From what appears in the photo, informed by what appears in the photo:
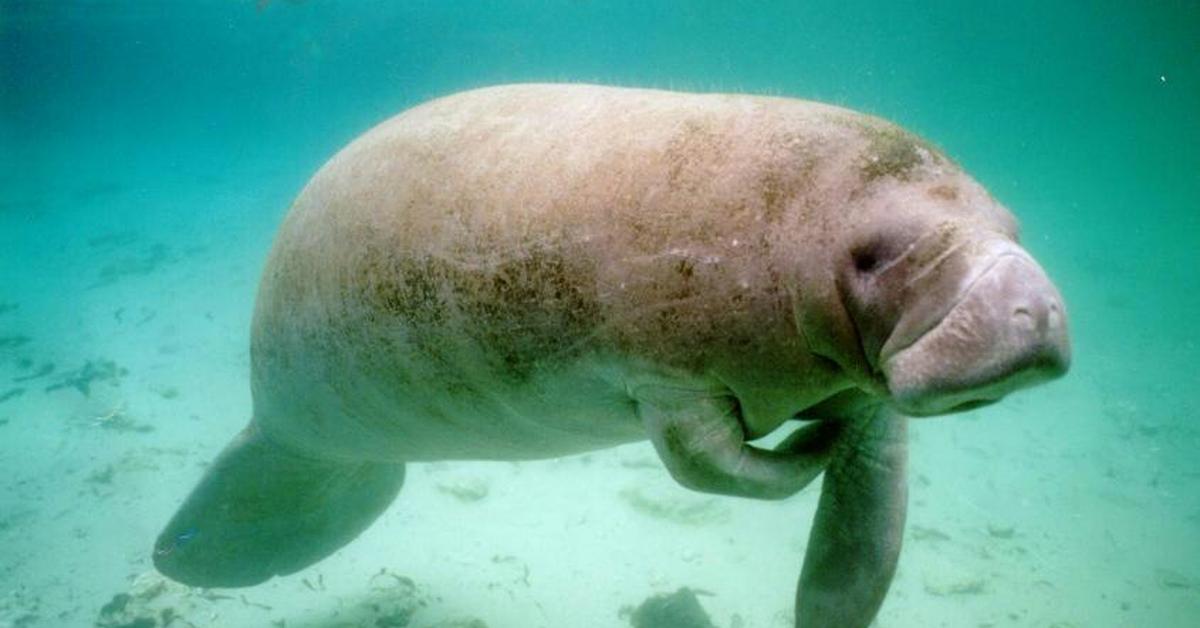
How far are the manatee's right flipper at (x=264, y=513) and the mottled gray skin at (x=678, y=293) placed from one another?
1.35 metres

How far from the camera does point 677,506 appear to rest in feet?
25.2

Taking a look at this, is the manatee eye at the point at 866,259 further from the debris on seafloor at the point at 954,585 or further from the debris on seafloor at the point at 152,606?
the debris on seafloor at the point at 954,585

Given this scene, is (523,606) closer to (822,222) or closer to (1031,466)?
(822,222)

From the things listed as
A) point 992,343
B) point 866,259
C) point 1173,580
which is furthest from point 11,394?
point 1173,580

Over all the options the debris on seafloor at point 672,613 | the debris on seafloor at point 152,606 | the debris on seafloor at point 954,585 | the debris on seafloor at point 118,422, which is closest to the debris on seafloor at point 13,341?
the debris on seafloor at point 118,422

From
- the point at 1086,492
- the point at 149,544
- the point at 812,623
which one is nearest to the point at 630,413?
the point at 812,623

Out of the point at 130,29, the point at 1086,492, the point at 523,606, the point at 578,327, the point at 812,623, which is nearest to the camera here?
the point at 578,327

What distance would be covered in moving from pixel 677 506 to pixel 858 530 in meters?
5.19

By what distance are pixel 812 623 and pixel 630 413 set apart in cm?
102

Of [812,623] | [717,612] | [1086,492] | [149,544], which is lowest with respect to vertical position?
[1086,492]

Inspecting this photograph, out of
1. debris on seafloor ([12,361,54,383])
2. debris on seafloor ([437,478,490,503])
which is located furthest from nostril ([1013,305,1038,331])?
debris on seafloor ([12,361,54,383])

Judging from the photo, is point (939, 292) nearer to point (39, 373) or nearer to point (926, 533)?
point (926, 533)

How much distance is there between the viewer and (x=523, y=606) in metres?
6.07

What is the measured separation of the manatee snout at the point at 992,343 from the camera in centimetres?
148
